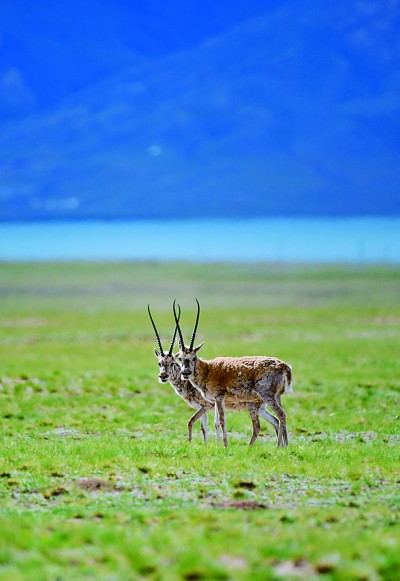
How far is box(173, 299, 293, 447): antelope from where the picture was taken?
20656 mm

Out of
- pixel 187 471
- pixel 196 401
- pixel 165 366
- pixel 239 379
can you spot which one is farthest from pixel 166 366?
pixel 187 471

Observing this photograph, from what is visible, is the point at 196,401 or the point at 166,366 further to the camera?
the point at 196,401

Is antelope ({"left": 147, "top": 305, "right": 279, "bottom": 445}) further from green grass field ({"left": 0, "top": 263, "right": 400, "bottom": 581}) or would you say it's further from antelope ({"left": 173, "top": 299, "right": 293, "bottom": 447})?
green grass field ({"left": 0, "top": 263, "right": 400, "bottom": 581})

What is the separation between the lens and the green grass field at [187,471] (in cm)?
1234

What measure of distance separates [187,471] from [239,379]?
9.88 ft

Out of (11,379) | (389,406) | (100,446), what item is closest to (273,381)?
(100,446)

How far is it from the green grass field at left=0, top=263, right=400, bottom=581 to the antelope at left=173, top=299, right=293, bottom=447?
3.02ft

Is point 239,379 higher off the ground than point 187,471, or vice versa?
point 239,379

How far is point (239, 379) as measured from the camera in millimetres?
20812

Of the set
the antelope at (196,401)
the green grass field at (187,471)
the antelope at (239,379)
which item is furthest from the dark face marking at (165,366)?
the green grass field at (187,471)

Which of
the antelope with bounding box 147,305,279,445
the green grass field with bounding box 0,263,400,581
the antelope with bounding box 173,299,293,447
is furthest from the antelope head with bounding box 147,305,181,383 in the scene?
the green grass field with bounding box 0,263,400,581

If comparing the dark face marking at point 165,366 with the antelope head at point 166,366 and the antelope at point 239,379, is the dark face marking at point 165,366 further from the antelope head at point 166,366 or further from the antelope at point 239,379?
the antelope at point 239,379

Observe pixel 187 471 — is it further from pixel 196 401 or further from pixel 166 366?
pixel 196 401

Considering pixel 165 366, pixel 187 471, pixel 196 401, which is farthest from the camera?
pixel 196 401
